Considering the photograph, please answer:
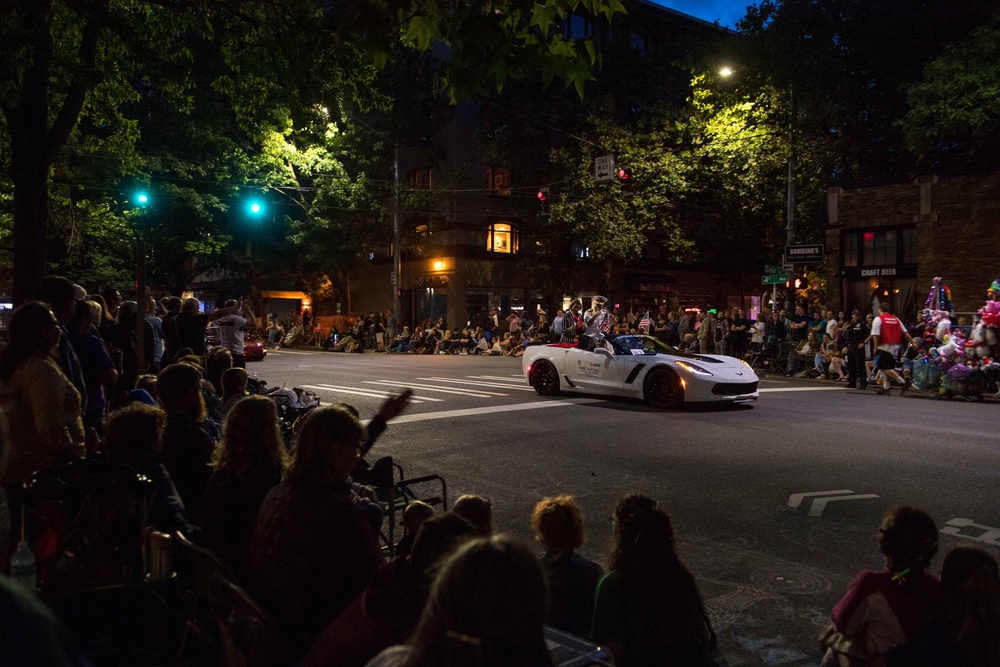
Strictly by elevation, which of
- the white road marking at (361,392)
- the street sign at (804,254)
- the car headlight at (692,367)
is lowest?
the white road marking at (361,392)

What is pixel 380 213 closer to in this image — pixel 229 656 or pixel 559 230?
pixel 559 230

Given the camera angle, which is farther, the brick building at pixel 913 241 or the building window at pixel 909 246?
the building window at pixel 909 246

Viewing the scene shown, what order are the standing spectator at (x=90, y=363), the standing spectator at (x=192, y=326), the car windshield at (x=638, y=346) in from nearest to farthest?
the standing spectator at (x=90, y=363) → the standing spectator at (x=192, y=326) → the car windshield at (x=638, y=346)

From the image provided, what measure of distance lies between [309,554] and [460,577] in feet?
4.89

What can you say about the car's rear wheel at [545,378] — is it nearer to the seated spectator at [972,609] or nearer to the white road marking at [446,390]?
the white road marking at [446,390]

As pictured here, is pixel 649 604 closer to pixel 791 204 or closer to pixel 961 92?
pixel 961 92

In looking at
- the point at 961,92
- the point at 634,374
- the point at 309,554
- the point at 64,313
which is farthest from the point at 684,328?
the point at 309,554

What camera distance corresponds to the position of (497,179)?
1565 inches

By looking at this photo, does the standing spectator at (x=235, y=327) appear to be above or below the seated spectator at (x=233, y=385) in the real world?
above

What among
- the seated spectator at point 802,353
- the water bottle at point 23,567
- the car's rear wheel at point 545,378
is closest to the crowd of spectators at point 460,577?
the water bottle at point 23,567

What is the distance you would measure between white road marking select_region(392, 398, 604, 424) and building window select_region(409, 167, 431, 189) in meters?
27.7

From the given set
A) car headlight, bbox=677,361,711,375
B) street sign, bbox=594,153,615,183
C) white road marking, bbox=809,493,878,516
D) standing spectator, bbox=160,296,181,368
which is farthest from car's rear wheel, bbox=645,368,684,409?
street sign, bbox=594,153,615,183

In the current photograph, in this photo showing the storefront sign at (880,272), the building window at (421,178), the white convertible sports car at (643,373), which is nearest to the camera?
the white convertible sports car at (643,373)

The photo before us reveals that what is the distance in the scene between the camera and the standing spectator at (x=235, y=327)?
11234 millimetres
